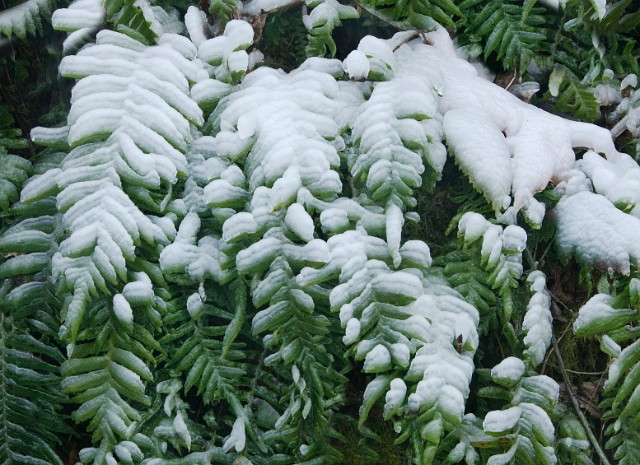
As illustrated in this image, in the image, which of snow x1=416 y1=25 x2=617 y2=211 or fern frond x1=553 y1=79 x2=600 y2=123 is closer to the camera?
snow x1=416 y1=25 x2=617 y2=211

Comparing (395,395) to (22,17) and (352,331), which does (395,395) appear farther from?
(22,17)

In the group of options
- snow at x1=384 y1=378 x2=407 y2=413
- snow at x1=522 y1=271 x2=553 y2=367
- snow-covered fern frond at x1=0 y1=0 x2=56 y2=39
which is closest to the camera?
snow at x1=384 y1=378 x2=407 y2=413

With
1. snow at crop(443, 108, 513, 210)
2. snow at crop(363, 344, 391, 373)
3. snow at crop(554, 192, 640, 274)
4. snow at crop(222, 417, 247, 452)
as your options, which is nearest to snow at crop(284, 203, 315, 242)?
snow at crop(363, 344, 391, 373)

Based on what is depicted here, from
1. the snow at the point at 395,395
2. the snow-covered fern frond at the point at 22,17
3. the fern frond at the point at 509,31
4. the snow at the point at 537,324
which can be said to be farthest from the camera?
the fern frond at the point at 509,31

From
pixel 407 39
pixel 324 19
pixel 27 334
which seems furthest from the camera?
pixel 407 39

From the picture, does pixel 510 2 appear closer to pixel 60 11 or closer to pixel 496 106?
pixel 496 106

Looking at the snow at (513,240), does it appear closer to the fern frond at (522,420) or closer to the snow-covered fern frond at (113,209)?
the fern frond at (522,420)

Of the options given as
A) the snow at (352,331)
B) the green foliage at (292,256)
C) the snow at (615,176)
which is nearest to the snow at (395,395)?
the green foliage at (292,256)

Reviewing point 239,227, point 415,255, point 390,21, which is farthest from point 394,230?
point 390,21

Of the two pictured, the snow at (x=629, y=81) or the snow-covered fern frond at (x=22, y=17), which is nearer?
the snow-covered fern frond at (x=22, y=17)

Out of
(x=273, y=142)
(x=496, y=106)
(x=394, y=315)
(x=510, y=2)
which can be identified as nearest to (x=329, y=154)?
(x=273, y=142)

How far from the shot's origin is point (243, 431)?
1.39m

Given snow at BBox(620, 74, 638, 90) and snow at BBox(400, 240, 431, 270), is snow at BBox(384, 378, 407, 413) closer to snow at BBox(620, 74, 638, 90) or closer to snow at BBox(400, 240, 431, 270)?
snow at BBox(400, 240, 431, 270)

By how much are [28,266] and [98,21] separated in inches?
23.3
